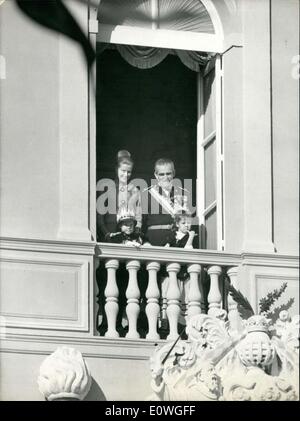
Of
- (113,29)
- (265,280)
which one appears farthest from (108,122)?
(265,280)

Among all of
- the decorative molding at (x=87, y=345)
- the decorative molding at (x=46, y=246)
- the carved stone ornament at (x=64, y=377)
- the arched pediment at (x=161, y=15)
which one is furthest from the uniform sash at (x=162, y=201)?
the carved stone ornament at (x=64, y=377)

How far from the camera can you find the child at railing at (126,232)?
56.0 ft

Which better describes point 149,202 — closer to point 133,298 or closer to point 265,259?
point 133,298

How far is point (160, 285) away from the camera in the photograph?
1703cm

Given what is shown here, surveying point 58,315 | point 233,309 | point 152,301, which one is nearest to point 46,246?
point 58,315

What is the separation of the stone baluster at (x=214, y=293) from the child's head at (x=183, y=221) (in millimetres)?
457

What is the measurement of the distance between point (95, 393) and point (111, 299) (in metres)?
0.79

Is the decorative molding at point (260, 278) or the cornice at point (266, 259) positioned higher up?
the cornice at point (266, 259)

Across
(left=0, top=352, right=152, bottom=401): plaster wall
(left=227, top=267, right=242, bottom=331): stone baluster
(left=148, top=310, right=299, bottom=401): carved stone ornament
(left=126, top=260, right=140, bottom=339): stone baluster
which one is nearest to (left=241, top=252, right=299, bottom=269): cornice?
(left=227, top=267, right=242, bottom=331): stone baluster

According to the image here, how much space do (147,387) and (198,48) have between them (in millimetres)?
2963

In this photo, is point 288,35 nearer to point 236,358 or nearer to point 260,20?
point 260,20

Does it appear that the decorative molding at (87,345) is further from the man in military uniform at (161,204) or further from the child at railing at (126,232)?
the man in military uniform at (161,204)

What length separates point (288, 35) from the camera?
697 inches
